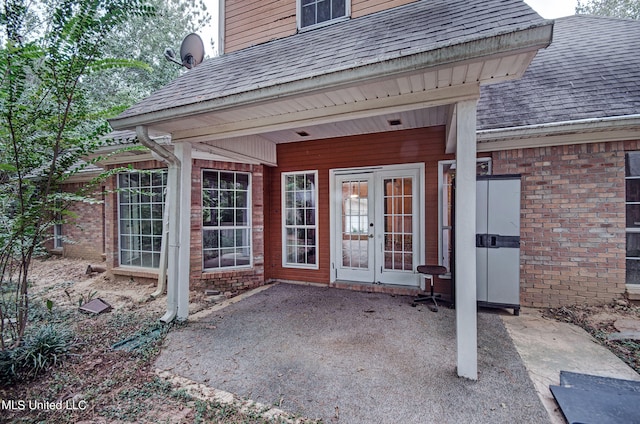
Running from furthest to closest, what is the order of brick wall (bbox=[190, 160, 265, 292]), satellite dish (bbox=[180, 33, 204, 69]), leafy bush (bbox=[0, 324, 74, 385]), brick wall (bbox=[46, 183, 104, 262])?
brick wall (bbox=[46, 183, 104, 262]), satellite dish (bbox=[180, 33, 204, 69]), brick wall (bbox=[190, 160, 265, 292]), leafy bush (bbox=[0, 324, 74, 385])

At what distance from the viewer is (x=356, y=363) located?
8.84ft

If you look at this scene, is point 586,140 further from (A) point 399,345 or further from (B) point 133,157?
(B) point 133,157

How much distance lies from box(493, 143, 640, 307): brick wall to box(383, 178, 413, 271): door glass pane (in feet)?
4.60

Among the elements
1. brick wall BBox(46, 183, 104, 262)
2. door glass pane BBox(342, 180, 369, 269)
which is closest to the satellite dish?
door glass pane BBox(342, 180, 369, 269)

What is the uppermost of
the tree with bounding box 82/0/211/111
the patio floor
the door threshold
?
the tree with bounding box 82/0/211/111

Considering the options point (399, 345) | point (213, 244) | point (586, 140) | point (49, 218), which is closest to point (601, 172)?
point (586, 140)

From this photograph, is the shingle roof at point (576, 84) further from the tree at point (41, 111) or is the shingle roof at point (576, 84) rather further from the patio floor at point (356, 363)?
the tree at point (41, 111)

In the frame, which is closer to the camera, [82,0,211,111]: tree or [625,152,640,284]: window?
[625,152,640,284]: window

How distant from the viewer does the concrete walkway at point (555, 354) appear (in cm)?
237

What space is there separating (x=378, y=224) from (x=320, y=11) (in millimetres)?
3668

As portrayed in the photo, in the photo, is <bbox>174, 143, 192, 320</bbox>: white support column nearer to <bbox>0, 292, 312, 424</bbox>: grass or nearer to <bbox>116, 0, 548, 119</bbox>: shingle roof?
<bbox>0, 292, 312, 424</bbox>: grass

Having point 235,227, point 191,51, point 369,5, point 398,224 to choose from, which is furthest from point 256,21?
point 398,224

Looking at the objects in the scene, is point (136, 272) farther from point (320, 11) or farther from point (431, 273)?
point (320, 11)

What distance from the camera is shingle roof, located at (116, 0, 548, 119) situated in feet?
7.28
